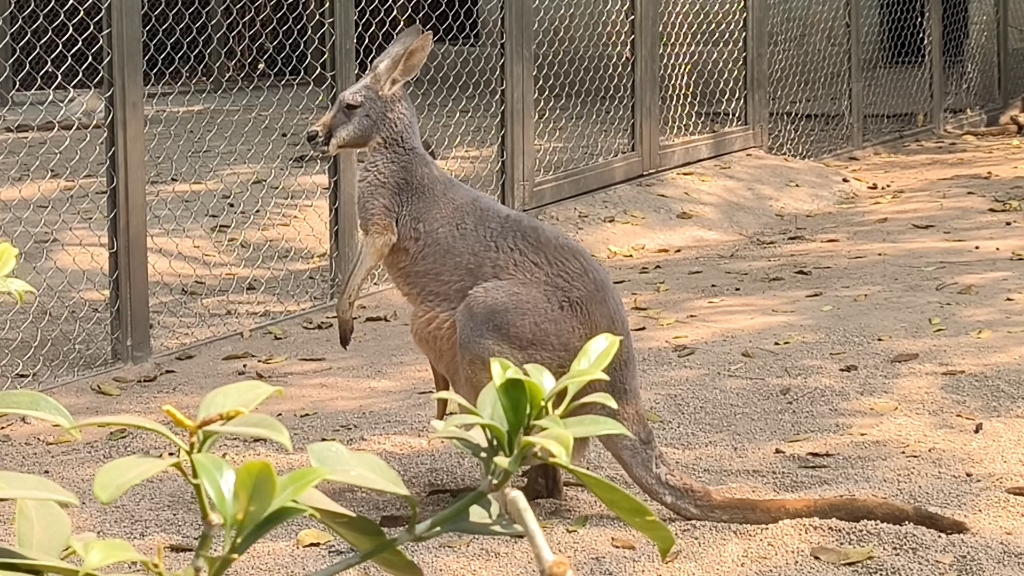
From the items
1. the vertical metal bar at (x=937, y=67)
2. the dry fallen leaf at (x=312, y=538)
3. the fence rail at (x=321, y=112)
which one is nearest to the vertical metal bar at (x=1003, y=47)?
the fence rail at (x=321, y=112)

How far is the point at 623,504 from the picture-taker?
1041 mm

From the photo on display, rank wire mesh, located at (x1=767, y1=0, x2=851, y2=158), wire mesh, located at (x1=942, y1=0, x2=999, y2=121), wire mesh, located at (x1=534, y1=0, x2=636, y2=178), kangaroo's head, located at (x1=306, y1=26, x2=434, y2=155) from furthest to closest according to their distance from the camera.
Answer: wire mesh, located at (x1=942, y1=0, x2=999, y2=121)
wire mesh, located at (x1=767, y1=0, x2=851, y2=158)
wire mesh, located at (x1=534, y1=0, x2=636, y2=178)
kangaroo's head, located at (x1=306, y1=26, x2=434, y2=155)

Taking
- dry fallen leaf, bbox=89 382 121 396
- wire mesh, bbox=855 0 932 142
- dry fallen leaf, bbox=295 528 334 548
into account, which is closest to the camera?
dry fallen leaf, bbox=295 528 334 548

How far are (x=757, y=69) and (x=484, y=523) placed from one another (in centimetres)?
802

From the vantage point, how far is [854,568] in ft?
9.69

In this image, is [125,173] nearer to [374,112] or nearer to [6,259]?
[374,112]

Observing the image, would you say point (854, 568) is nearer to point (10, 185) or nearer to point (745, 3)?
point (10, 185)

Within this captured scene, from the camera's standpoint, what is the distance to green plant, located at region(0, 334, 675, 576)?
939 millimetres

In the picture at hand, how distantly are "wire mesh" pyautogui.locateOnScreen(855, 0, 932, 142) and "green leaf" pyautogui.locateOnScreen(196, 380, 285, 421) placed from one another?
33.1ft

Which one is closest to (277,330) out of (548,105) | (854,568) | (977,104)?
(854,568)

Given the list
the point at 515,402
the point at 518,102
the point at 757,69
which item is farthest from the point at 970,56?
the point at 515,402

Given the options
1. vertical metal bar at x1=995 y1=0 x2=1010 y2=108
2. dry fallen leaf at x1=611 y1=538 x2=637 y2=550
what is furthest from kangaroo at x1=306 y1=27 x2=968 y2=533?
vertical metal bar at x1=995 y1=0 x2=1010 y2=108

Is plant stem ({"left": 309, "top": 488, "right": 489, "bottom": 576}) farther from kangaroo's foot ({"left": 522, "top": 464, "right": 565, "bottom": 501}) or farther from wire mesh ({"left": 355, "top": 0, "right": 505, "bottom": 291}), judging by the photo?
wire mesh ({"left": 355, "top": 0, "right": 505, "bottom": 291})

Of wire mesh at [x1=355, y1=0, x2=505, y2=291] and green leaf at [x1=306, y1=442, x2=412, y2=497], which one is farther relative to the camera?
wire mesh at [x1=355, y1=0, x2=505, y2=291]
